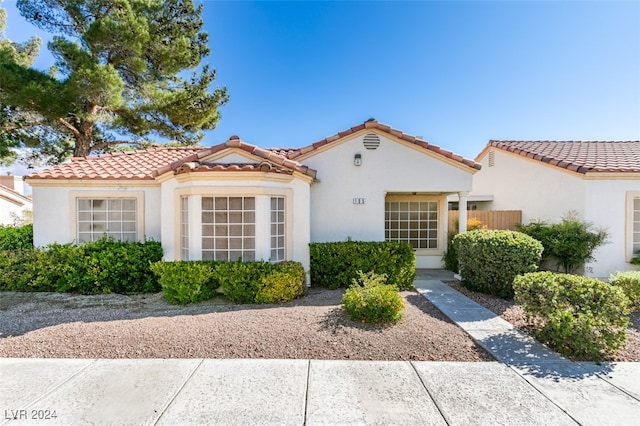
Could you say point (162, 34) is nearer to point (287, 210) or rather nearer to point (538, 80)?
point (287, 210)

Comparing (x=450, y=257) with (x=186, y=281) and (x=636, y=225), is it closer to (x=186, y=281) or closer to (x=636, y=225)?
(x=636, y=225)

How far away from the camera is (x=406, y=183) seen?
36.2ft

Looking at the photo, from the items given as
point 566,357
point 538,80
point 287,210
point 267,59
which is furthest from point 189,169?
point 538,80

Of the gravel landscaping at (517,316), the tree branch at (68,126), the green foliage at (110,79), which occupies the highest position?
the green foliage at (110,79)

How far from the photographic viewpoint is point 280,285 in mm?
8320

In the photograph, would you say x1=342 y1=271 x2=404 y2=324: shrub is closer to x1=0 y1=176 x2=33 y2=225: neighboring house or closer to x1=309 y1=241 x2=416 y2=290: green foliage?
x1=309 y1=241 x2=416 y2=290: green foliage

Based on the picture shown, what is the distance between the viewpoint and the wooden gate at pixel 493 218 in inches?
537

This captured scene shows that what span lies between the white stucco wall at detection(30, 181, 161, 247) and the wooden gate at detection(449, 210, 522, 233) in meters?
12.9

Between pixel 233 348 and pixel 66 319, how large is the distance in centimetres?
475

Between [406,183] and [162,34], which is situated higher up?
[162,34]

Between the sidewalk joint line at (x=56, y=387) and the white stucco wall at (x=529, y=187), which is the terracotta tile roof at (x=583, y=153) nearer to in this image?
the white stucco wall at (x=529, y=187)

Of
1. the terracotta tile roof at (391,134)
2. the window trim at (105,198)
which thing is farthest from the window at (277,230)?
the window trim at (105,198)

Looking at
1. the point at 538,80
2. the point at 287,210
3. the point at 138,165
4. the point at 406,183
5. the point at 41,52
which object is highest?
the point at 41,52

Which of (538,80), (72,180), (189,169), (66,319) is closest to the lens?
(66,319)
